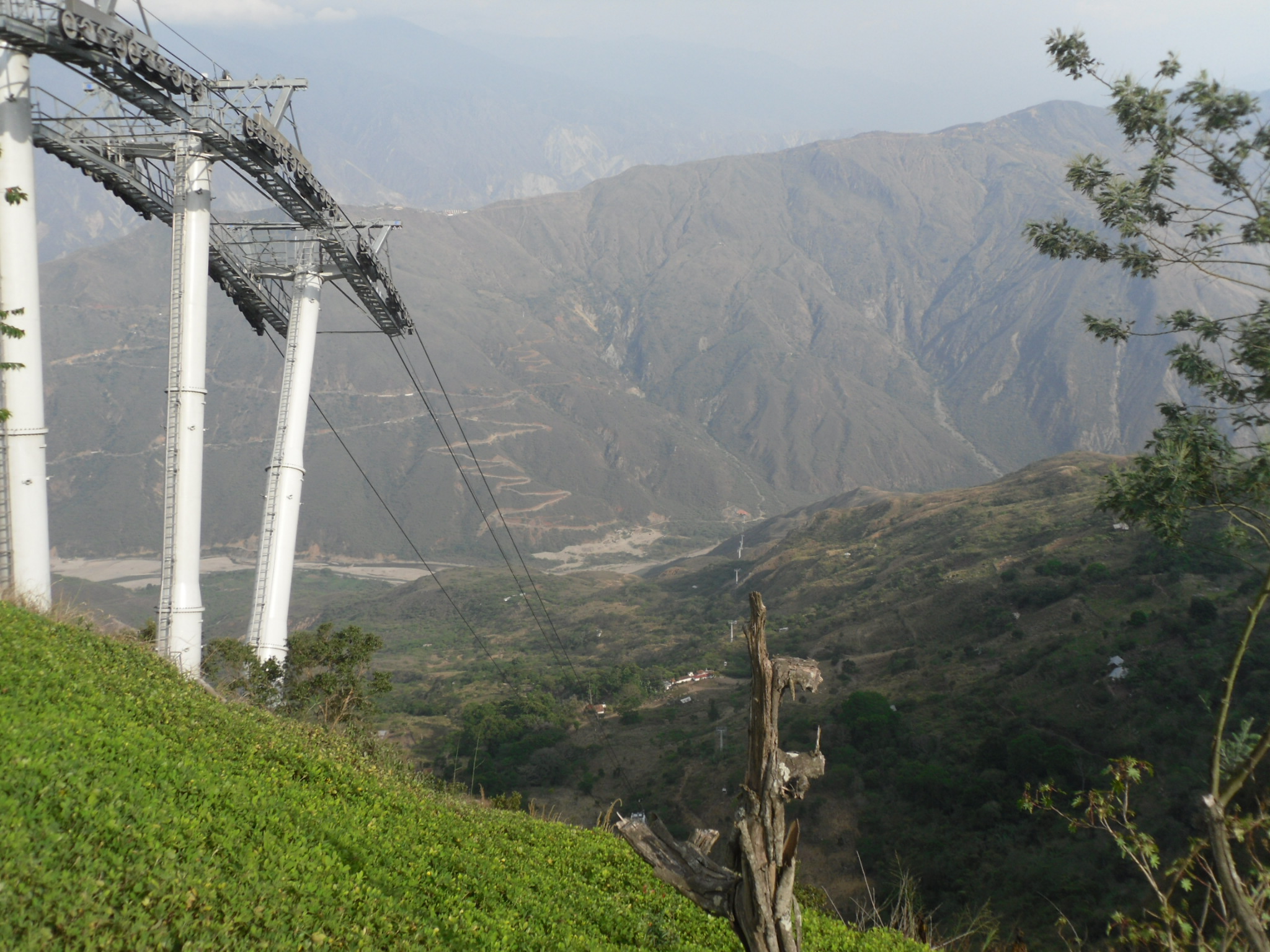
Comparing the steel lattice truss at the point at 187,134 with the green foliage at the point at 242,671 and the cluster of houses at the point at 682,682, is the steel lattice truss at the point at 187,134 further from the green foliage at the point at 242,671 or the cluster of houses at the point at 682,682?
the cluster of houses at the point at 682,682

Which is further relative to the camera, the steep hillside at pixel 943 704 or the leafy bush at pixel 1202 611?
the leafy bush at pixel 1202 611

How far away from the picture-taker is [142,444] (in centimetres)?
16250

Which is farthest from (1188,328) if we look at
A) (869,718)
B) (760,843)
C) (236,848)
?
(869,718)

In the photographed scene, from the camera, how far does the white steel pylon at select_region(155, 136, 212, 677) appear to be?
14430 mm

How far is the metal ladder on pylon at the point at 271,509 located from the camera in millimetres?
17109

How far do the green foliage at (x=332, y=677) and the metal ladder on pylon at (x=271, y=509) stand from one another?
0.96 meters

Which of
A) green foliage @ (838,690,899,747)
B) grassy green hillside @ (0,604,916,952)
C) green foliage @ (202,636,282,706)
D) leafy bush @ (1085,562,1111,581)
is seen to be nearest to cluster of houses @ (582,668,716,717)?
green foliage @ (838,690,899,747)

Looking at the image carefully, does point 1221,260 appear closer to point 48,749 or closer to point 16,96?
point 48,749

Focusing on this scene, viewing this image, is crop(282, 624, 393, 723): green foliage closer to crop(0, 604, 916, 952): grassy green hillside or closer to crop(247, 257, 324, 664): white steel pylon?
crop(247, 257, 324, 664): white steel pylon

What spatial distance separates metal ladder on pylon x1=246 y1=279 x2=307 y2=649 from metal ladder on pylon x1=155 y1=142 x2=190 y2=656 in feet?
8.07

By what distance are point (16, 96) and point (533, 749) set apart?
35.7 metres

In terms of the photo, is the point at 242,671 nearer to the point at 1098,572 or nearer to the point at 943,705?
the point at 943,705

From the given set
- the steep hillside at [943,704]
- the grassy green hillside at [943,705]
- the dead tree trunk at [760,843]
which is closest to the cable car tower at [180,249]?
the grassy green hillside at [943,705]

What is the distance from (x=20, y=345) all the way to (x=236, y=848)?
10594 millimetres
